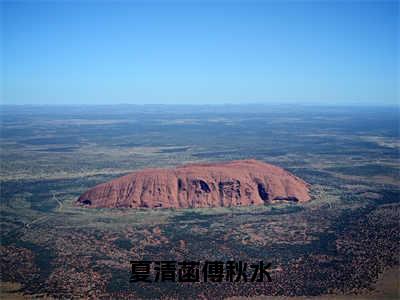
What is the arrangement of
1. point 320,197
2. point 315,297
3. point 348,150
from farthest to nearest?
point 348,150
point 320,197
point 315,297

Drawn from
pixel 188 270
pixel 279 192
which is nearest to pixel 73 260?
pixel 188 270

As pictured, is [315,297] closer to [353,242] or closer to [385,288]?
[385,288]

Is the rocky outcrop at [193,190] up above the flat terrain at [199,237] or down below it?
above

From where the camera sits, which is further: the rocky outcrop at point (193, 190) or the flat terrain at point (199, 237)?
the rocky outcrop at point (193, 190)

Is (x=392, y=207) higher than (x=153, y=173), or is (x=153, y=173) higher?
(x=153, y=173)

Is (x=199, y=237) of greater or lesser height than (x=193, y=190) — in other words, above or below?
below

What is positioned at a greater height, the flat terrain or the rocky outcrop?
the rocky outcrop

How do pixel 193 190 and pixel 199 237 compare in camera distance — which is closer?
pixel 199 237

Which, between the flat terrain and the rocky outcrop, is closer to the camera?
the flat terrain
